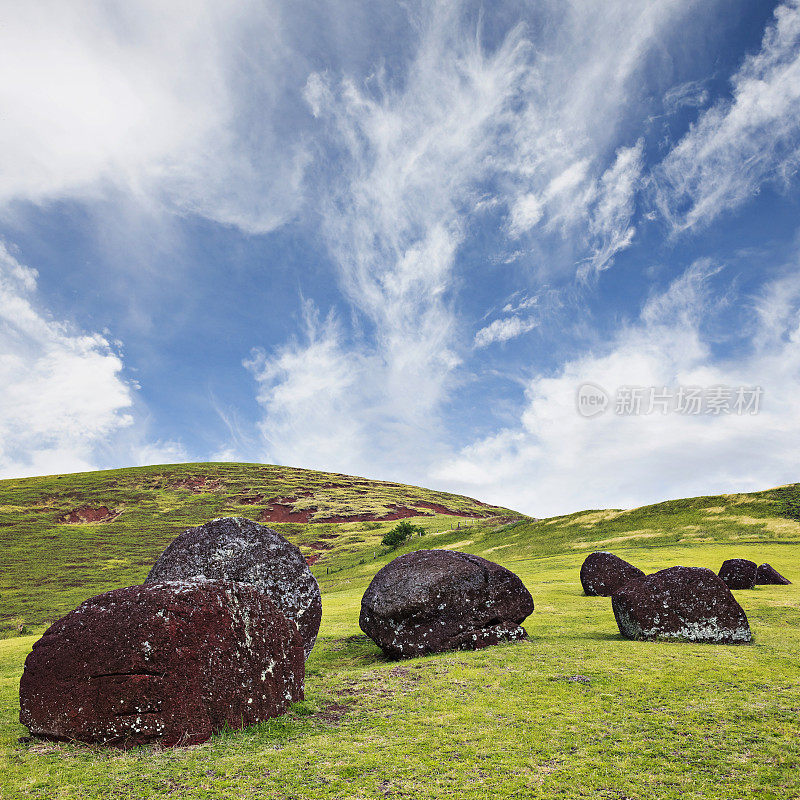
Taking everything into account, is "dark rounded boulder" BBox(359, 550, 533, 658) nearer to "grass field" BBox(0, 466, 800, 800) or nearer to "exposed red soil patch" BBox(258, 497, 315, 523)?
"grass field" BBox(0, 466, 800, 800)

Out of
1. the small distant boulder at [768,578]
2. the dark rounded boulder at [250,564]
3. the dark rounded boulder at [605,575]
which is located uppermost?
the dark rounded boulder at [250,564]

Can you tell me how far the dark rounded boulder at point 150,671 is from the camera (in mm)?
9445

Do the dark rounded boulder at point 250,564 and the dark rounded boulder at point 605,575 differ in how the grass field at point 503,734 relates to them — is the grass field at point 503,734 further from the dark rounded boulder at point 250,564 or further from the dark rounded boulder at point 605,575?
the dark rounded boulder at point 605,575

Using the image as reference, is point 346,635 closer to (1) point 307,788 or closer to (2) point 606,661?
(2) point 606,661

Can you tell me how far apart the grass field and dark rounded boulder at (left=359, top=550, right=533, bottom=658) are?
36.0 inches

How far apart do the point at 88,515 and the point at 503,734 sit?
158263 mm

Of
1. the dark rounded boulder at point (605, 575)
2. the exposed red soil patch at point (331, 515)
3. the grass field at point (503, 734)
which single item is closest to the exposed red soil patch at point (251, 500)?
the exposed red soil patch at point (331, 515)

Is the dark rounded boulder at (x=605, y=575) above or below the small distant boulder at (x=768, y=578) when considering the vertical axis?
above

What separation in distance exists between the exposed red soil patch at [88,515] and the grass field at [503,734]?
434 feet

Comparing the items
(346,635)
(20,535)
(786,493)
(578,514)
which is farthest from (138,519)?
(786,493)

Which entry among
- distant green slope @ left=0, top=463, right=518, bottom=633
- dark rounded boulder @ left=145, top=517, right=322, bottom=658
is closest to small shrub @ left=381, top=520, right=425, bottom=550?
distant green slope @ left=0, top=463, right=518, bottom=633

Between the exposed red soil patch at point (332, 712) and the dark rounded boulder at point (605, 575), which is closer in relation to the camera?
the exposed red soil patch at point (332, 712)

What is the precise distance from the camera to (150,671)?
9562 mm

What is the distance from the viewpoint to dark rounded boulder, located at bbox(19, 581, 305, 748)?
9.45 metres
